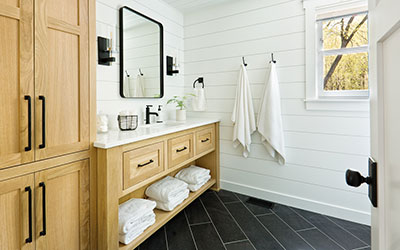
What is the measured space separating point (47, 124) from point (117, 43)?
117 cm

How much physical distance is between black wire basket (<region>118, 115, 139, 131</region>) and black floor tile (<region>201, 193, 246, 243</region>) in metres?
1.21

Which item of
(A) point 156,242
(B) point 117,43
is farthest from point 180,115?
(A) point 156,242

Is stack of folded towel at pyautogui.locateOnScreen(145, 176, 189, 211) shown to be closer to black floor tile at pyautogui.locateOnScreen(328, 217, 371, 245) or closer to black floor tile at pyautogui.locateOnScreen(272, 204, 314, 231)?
black floor tile at pyautogui.locateOnScreen(272, 204, 314, 231)

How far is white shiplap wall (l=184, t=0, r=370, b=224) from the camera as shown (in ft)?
7.12

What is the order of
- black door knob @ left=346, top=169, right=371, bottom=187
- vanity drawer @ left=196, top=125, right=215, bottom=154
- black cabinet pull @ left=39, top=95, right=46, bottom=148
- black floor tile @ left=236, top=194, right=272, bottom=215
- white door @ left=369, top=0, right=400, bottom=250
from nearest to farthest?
white door @ left=369, top=0, right=400, bottom=250, black door knob @ left=346, top=169, right=371, bottom=187, black cabinet pull @ left=39, top=95, right=46, bottom=148, black floor tile @ left=236, top=194, right=272, bottom=215, vanity drawer @ left=196, top=125, right=215, bottom=154

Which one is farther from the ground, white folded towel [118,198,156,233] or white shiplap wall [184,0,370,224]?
white shiplap wall [184,0,370,224]

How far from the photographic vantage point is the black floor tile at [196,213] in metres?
2.16

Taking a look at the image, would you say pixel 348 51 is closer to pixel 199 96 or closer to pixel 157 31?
pixel 199 96

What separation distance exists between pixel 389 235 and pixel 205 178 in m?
2.21

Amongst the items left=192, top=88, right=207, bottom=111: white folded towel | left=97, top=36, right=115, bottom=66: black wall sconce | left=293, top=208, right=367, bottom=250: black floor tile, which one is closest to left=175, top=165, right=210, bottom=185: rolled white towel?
left=192, top=88, right=207, bottom=111: white folded towel

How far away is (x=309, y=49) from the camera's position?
2262 mm

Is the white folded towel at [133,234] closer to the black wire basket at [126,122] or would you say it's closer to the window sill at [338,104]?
the black wire basket at [126,122]

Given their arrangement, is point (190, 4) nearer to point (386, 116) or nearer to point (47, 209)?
point (47, 209)

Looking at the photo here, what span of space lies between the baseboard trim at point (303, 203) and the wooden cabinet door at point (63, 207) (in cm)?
183
